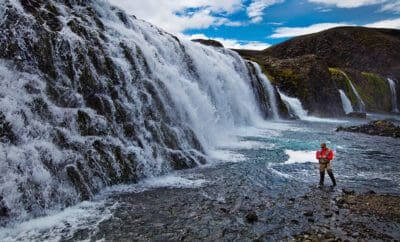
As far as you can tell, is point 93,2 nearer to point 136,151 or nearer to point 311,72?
point 136,151

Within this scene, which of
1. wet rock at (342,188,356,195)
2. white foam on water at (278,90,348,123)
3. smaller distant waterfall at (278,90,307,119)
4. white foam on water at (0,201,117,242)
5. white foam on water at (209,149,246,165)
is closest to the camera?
white foam on water at (0,201,117,242)

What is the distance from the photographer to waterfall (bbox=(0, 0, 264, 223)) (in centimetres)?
1028

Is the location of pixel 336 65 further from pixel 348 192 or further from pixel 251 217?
pixel 251 217

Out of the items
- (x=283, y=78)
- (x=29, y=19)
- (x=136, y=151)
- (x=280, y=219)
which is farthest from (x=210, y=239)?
(x=283, y=78)

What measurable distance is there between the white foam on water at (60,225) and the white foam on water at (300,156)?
11.1 meters

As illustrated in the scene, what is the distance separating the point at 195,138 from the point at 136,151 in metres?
5.01

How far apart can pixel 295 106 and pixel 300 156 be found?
3156cm

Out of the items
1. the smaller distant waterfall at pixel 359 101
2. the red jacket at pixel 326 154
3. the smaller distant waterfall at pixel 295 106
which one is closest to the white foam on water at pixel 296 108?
the smaller distant waterfall at pixel 295 106

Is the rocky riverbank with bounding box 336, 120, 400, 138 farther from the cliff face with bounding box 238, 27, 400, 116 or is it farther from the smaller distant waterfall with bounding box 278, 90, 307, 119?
the cliff face with bounding box 238, 27, 400, 116

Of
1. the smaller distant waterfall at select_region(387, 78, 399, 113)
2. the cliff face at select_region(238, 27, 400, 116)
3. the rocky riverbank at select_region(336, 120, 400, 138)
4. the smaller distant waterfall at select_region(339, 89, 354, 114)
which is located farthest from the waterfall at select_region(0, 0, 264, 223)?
the smaller distant waterfall at select_region(387, 78, 399, 113)

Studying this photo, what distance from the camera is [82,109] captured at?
1326 centimetres

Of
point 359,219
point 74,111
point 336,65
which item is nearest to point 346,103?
point 336,65

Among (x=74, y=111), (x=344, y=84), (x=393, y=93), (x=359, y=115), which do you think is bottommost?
(x=359, y=115)

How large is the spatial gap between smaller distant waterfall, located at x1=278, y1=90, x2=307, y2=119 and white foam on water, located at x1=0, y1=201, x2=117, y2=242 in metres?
40.0
